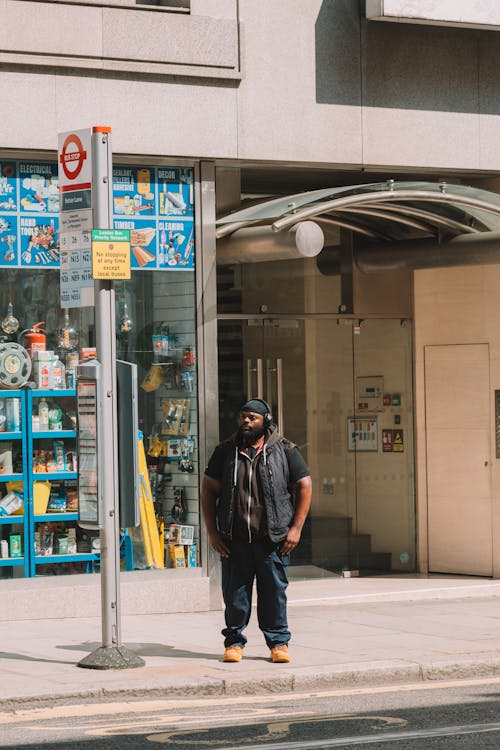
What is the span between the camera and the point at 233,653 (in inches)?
379

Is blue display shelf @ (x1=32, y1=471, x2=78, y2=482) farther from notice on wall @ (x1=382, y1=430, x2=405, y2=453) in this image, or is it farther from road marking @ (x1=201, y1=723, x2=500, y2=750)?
road marking @ (x1=201, y1=723, x2=500, y2=750)

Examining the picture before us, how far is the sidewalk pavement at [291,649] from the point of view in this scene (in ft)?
29.1

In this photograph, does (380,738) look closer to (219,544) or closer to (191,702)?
(191,702)

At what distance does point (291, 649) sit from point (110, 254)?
3.17 meters

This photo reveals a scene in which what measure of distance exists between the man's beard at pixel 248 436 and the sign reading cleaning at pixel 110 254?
1333 millimetres

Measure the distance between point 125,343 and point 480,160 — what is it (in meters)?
4.17

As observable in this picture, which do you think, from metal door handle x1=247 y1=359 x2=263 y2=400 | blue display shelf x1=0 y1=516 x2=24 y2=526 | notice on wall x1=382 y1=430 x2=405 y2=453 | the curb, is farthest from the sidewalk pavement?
metal door handle x1=247 y1=359 x2=263 y2=400

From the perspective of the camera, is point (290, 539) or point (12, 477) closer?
point (290, 539)

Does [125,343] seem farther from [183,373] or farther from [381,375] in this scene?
[381,375]

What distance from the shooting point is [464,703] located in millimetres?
8484

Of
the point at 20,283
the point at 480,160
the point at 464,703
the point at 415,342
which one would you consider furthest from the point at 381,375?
the point at 464,703

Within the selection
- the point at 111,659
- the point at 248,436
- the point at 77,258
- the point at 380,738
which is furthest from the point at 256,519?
the point at 380,738

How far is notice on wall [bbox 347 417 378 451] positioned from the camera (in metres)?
15.5

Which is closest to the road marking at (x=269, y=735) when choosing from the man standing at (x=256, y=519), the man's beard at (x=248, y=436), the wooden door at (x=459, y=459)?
the man standing at (x=256, y=519)
